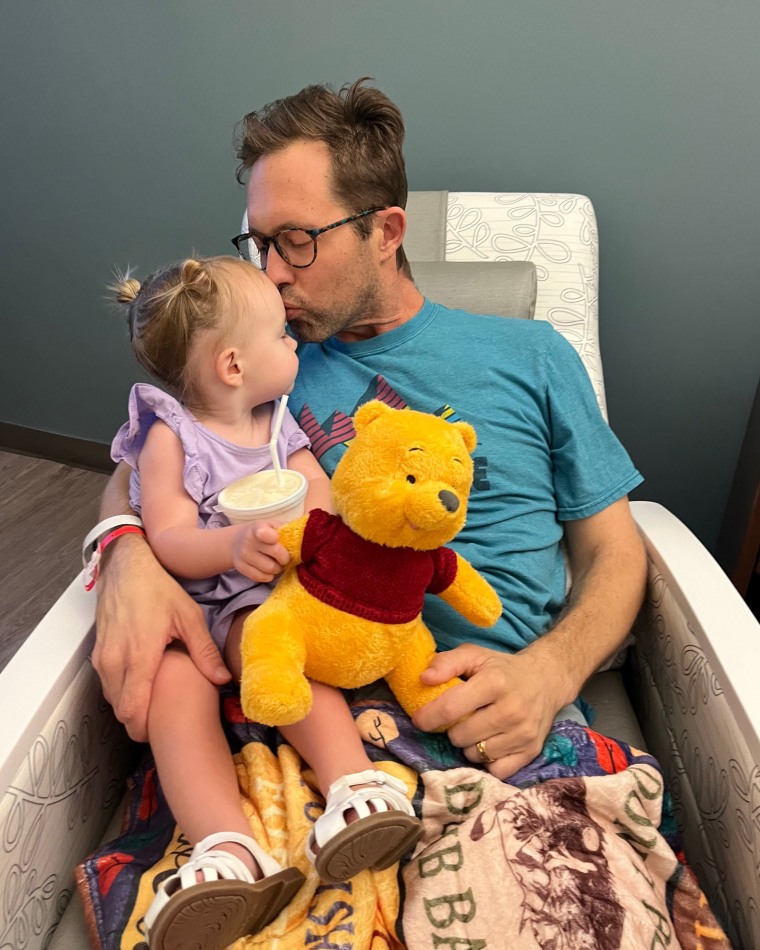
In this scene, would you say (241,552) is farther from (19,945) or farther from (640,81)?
(640,81)

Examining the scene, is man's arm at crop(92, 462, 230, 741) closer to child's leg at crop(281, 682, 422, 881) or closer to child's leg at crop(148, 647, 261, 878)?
child's leg at crop(148, 647, 261, 878)

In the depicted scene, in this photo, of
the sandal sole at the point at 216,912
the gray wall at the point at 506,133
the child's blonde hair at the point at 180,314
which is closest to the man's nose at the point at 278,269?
the child's blonde hair at the point at 180,314

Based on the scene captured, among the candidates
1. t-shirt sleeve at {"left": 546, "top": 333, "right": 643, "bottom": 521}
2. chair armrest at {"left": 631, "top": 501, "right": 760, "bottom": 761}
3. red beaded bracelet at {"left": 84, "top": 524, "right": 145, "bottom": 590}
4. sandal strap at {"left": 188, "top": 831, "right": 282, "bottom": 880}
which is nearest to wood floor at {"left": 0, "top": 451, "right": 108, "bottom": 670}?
red beaded bracelet at {"left": 84, "top": 524, "right": 145, "bottom": 590}

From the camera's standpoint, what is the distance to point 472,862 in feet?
2.65

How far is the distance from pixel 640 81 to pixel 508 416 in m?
0.87

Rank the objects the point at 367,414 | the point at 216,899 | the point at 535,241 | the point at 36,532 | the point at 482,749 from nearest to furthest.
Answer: the point at 216,899 → the point at 367,414 → the point at 482,749 → the point at 535,241 → the point at 36,532

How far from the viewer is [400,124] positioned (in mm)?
1304

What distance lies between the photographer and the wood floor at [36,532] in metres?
2.10

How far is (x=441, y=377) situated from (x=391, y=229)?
10.7 inches

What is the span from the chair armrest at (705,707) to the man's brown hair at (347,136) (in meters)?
0.69

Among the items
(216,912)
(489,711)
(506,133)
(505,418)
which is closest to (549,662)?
(489,711)

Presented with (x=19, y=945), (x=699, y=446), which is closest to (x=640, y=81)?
(x=699, y=446)

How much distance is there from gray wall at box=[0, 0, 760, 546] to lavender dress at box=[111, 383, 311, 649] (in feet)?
3.35

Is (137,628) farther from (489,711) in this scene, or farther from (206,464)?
(489,711)
